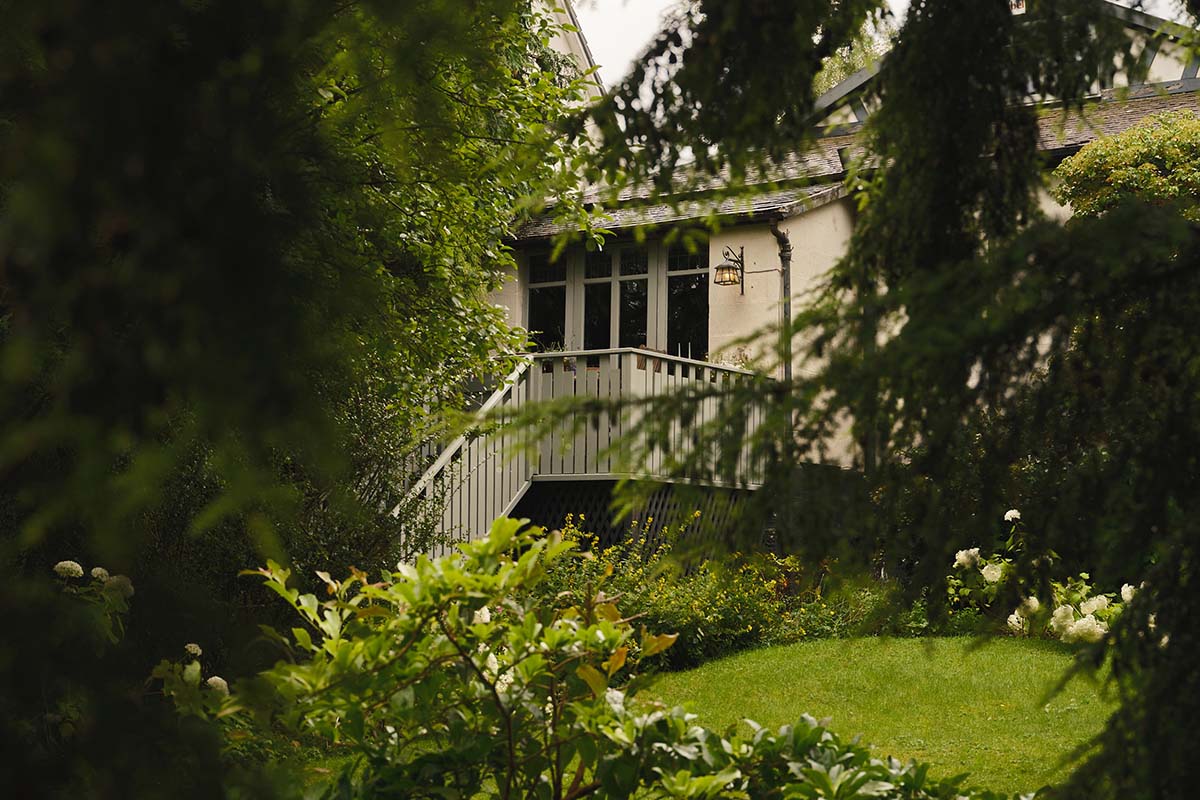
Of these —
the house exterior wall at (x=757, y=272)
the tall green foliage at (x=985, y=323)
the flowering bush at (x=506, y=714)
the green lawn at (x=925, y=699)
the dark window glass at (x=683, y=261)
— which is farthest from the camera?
the dark window glass at (x=683, y=261)

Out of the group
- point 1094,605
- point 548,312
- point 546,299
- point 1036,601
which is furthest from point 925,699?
Answer: point 546,299

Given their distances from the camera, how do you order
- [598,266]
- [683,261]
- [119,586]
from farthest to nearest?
[598,266]
[683,261]
[119,586]

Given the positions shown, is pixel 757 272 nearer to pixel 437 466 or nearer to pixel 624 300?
pixel 624 300

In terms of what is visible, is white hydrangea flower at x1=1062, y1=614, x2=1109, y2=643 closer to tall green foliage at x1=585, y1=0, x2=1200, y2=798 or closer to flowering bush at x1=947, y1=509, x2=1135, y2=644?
flowering bush at x1=947, y1=509, x2=1135, y2=644

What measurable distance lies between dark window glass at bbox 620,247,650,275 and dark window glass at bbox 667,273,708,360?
44 cm

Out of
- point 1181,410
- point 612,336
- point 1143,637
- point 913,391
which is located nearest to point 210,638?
point 913,391

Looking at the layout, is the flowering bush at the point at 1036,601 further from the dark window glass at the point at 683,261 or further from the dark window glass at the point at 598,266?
the dark window glass at the point at 598,266

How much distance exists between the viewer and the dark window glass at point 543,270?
15.5 meters

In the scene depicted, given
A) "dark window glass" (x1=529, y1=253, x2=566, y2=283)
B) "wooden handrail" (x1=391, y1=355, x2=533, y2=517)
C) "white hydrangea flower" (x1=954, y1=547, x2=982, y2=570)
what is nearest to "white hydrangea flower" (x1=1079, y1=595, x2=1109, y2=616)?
"white hydrangea flower" (x1=954, y1=547, x2=982, y2=570)

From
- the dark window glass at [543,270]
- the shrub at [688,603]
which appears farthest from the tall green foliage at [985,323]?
the dark window glass at [543,270]

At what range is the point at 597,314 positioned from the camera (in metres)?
15.3

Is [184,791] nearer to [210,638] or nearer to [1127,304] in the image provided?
[210,638]

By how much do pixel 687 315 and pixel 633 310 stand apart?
81cm

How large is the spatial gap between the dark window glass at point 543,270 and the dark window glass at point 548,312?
142 mm
